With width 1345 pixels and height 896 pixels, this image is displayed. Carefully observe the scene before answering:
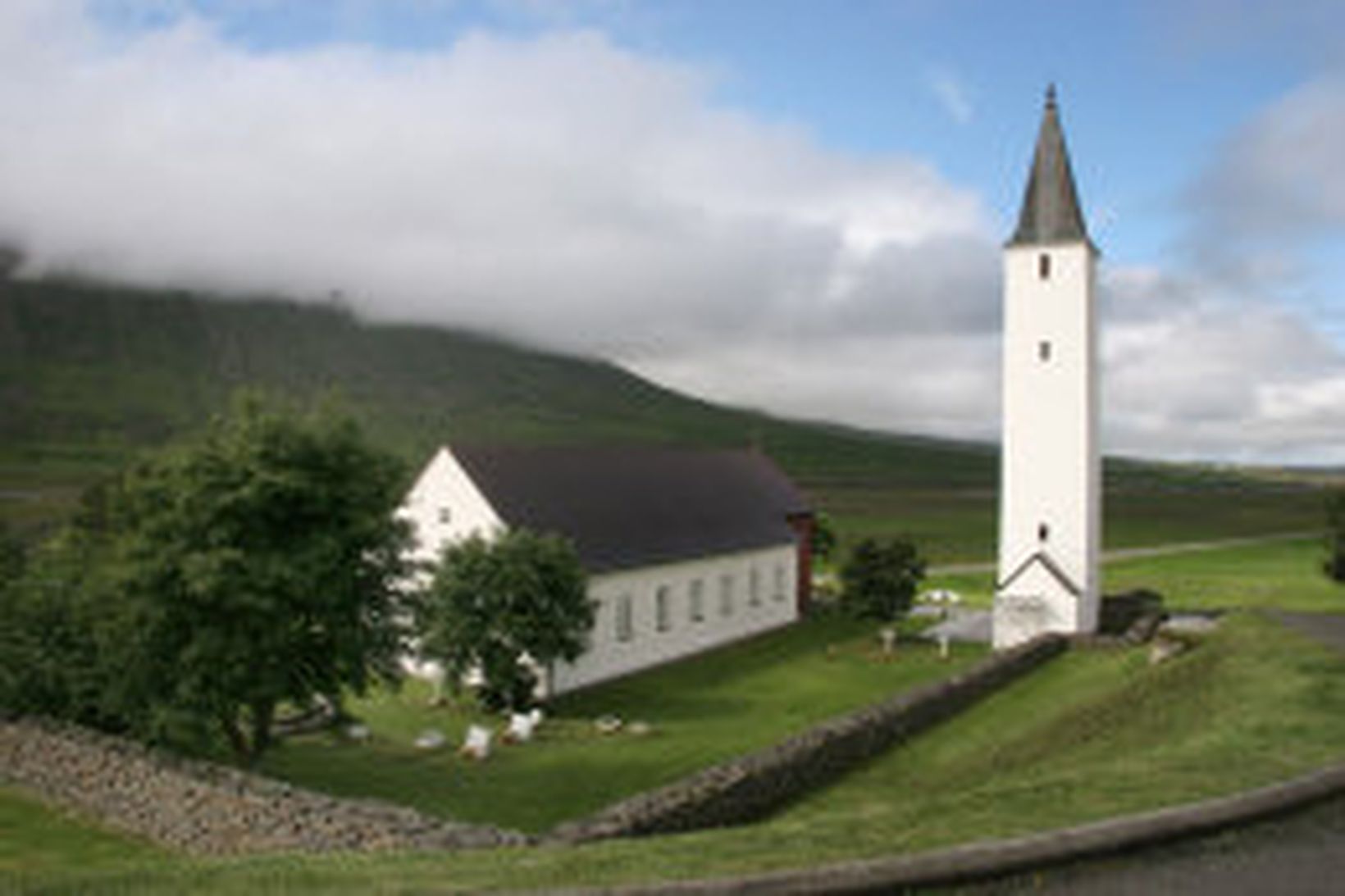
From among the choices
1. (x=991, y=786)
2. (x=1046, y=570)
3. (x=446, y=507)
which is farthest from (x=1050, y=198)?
(x=991, y=786)

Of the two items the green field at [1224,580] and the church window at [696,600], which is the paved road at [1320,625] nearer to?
the green field at [1224,580]

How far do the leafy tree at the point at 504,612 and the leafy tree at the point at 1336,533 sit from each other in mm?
33693

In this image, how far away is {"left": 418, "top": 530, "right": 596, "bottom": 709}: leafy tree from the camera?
98.4 feet

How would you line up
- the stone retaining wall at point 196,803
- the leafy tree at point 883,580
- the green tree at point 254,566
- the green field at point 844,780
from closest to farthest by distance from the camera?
the green field at point 844,780, the stone retaining wall at point 196,803, the green tree at point 254,566, the leafy tree at point 883,580

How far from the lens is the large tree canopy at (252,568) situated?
Answer: 2081 cm

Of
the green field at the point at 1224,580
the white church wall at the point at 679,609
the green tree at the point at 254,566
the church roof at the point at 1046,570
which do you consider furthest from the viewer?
the green field at the point at 1224,580

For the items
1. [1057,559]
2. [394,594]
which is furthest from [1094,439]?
[394,594]

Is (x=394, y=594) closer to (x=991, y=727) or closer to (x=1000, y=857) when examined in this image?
(x=991, y=727)

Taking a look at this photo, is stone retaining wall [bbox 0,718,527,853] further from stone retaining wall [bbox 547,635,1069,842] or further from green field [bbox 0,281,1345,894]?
stone retaining wall [bbox 547,635,1069,842]

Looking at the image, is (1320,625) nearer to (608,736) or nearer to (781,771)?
(781,771)

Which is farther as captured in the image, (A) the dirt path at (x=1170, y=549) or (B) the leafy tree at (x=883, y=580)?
(A) the dirt path at (x=1170, y=549)

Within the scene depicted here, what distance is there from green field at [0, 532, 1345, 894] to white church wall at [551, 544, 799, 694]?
13400 millimetres

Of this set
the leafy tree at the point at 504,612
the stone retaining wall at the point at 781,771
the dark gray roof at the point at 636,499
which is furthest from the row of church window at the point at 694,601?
the stone retaining wall at the point at 781,771

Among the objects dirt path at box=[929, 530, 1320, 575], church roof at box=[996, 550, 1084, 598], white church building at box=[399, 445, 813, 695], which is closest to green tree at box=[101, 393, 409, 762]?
white church building at box=[399, 445, 813, 695]
